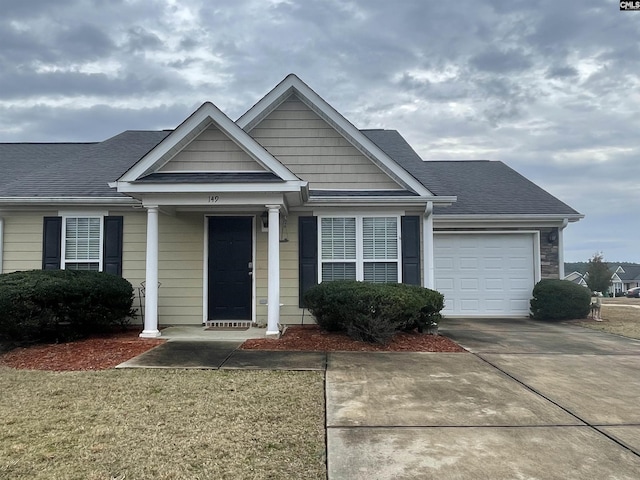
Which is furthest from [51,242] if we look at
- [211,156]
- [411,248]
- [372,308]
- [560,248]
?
[560,248]

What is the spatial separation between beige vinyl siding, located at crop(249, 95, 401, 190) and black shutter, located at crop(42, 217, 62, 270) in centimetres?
464

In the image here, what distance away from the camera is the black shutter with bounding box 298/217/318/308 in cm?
912

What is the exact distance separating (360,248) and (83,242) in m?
5.95

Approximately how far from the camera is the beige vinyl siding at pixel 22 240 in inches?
360

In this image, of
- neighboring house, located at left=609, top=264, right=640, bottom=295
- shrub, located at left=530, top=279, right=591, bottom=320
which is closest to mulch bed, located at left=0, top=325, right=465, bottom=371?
shrub, located at left=530, top=279, right=591, bottom=320

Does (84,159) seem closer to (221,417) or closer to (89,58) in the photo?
(89,58)

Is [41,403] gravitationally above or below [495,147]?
below

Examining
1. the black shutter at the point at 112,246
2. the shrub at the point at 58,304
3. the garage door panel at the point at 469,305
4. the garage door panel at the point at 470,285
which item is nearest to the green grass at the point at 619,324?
the garage door panel at the point at 469,305

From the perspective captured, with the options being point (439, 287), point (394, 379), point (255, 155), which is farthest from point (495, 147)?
point (394, 379)

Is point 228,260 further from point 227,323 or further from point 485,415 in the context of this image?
point 485,415

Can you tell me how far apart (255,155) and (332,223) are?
242 centimetres

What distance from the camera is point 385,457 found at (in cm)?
310

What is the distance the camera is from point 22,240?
917 centimetres

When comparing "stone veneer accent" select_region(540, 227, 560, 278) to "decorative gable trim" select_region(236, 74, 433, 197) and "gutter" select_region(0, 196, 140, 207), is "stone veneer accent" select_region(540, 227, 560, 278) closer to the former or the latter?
"decorative gable trim" select_region(236, 74, 433, 197)
